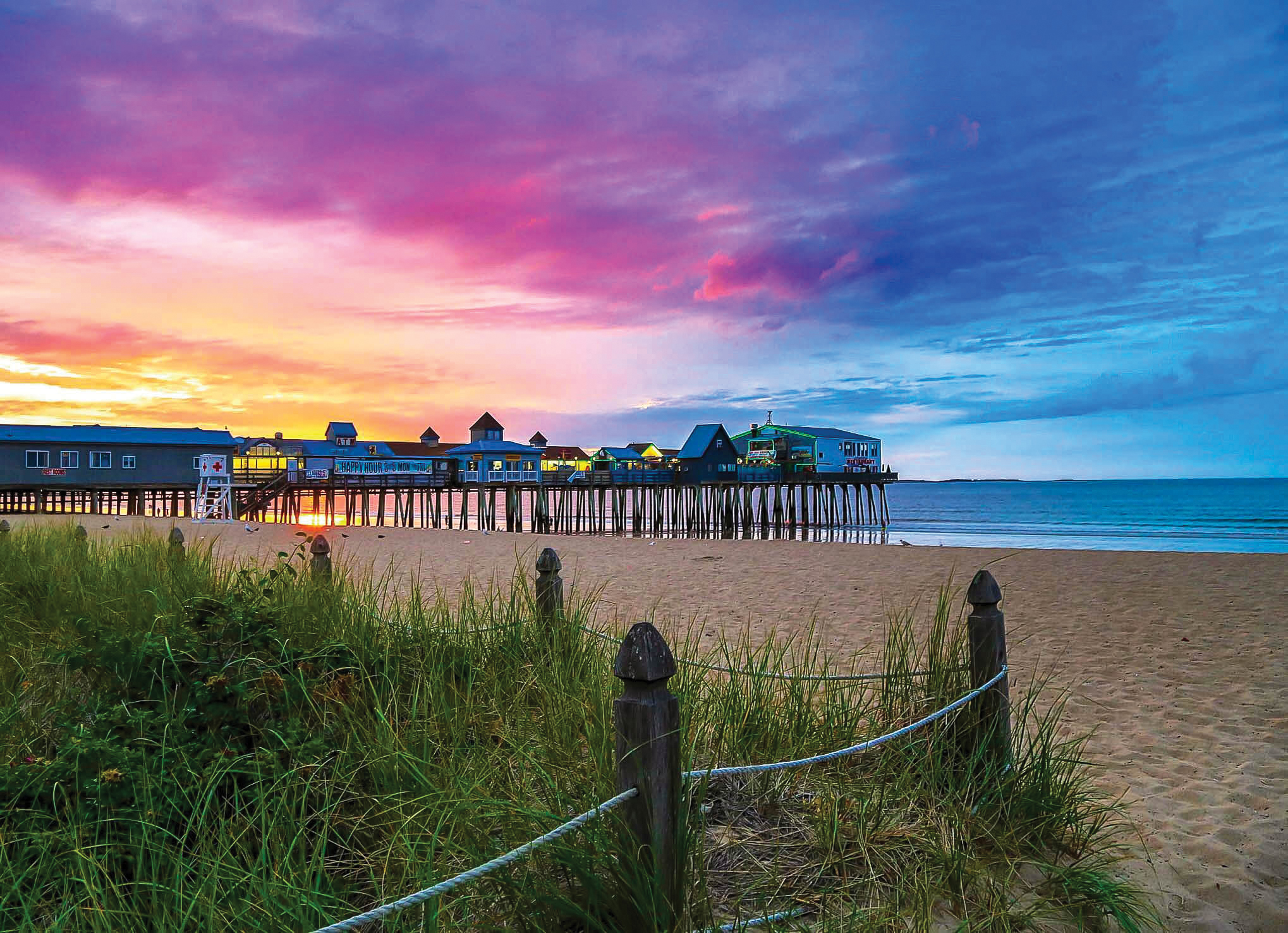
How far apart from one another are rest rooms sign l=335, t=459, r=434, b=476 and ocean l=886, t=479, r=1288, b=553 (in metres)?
35.0

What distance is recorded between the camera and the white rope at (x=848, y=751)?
2.42 metres

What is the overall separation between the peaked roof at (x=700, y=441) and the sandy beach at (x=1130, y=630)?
33.3 metres

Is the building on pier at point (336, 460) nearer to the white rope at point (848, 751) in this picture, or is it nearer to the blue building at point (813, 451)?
the blue building at point (813, 451)

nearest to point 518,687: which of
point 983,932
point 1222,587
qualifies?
point 983,932

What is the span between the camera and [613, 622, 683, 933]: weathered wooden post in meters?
2.01

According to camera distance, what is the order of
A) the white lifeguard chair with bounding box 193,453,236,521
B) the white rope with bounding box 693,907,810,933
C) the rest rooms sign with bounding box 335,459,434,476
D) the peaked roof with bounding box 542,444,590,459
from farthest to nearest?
the peaked roof with bounding box 542,444,590,459 → the rest rooms sign with bounding box 335,459,434,476 → the white lifeguard chair with bounding box 193,453,236,521 → the white rope with bounding box 693,907,810,933

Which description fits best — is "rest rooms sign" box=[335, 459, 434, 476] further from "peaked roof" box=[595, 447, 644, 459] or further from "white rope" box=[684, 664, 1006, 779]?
"white rope" box=[684, 664, 1006, 779]

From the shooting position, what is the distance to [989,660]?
3.65 meters

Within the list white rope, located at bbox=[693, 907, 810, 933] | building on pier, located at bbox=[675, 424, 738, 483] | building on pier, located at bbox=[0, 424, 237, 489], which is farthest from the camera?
building on pier, located at bbox=[675, 424, 738, 483]

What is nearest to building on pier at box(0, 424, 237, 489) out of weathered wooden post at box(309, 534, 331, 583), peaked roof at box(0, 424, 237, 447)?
peaked roof at box(0, 424, 237, 447)

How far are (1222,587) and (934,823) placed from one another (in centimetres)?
1290

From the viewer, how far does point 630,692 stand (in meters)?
2.05

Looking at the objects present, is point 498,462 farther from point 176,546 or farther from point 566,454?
point 176,546

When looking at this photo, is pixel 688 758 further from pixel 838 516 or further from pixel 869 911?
pixel 838 516
